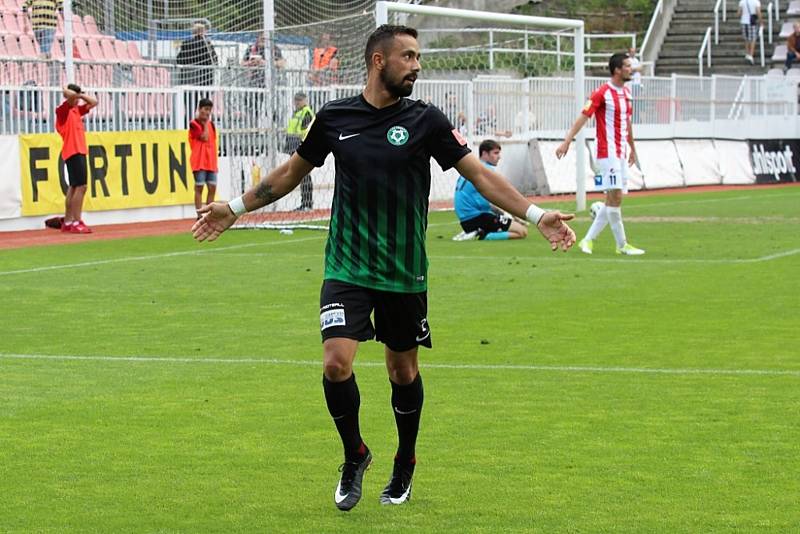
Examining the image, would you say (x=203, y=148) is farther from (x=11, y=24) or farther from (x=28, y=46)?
(x=11, y=24)

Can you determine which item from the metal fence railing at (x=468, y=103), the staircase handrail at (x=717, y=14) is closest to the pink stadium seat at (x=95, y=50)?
the metal fence railing at (x=468, y=103)

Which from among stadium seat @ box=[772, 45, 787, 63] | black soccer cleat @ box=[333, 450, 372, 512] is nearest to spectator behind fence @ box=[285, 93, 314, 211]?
black soccer cleat @ box=[333, 450, 372, 512]

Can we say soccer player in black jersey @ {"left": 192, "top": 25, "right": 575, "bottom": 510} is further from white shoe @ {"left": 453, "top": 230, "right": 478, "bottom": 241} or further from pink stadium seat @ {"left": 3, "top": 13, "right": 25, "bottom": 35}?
pink stadium seat @ {"left": 3, "top": 13, "right": 25, "bottom": 35}

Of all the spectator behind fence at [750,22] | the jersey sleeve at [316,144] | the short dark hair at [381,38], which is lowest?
the jersey sleeve at [316,144]

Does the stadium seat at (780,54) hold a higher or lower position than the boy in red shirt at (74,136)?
higher

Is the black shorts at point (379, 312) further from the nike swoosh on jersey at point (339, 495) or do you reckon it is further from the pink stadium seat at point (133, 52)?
the pink stadium seat at point (133, 52)

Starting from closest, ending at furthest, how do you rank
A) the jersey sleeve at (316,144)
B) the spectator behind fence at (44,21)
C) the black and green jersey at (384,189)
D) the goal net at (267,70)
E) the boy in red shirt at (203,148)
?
the black and green jersey at (384,189)
the jersey sleeve at (316,144)
the boy in red shirt at (203,148)
the goal net at (267,70)
the spectator behind fence at (44,21)

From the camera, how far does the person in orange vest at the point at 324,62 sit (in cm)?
2648

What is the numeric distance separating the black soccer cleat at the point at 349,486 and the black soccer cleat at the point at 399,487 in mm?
140

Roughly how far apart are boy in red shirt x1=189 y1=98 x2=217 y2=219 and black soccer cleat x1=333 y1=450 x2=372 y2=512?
18.4 m

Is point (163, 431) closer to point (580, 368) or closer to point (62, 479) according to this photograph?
point (62, 479)

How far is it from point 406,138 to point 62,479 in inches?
87.8

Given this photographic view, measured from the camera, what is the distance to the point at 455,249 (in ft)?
65.9

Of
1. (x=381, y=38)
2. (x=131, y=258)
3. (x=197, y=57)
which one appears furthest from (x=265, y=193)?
(x=197, y=57)
